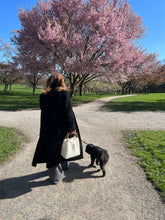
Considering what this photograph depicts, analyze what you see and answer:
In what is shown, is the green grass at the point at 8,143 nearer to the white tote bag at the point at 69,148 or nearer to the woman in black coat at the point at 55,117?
the woman in black coat at the point at 55,117

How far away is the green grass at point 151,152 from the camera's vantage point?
3502mm

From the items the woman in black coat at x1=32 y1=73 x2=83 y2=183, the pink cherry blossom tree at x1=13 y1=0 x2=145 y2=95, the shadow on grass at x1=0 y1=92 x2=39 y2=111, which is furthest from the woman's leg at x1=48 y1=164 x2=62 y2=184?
the pink cherry blossom tree at x1=13 y1=0 x2=145 y2=95

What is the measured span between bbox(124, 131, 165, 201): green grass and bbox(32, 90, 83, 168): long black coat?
206cm

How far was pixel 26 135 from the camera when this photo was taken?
666 centimetres

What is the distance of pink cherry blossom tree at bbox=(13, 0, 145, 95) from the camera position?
48.9 feet

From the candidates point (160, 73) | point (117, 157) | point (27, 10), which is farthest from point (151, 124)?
point (160, 73)

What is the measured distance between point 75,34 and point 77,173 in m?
13.7

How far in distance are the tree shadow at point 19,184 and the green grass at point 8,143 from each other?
1.04 m

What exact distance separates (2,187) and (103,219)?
209cm

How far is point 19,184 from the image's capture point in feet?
11.1

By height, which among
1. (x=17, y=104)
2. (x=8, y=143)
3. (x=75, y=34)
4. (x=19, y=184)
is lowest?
(x=19, y=184)

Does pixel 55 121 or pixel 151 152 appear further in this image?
pixel 151 152

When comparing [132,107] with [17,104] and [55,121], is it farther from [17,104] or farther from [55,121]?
[55,121]

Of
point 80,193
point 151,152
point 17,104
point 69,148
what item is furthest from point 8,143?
point 17,104
